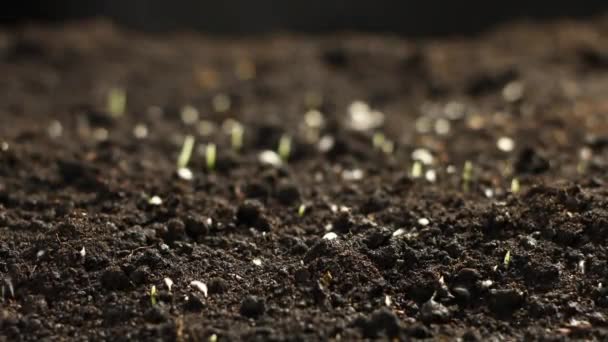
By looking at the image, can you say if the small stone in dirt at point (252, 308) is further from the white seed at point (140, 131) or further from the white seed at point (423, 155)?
the white seed at point (140, 131)

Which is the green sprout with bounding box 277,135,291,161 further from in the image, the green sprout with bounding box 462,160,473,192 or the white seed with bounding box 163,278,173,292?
the white seed with bounding box 163,278,173,292

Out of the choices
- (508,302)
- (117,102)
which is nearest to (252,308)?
(508,302)

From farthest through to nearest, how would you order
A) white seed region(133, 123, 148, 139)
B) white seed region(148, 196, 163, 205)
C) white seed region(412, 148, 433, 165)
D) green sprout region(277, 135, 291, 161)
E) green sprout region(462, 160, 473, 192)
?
white seed region(133, 123, 148, 139)
green sprout region(277, 135, 291, 161)
white seed region(412, 148, 433, 165)
green sprout region(462, 160, 473, 192)
white seed region(148, 196, 163, 205)

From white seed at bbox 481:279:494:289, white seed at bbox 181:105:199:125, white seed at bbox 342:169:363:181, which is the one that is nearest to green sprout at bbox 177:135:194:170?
white seed at bbox 181:105:199:125

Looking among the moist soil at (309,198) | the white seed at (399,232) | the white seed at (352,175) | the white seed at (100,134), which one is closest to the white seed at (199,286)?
the moist soil at (309,198)

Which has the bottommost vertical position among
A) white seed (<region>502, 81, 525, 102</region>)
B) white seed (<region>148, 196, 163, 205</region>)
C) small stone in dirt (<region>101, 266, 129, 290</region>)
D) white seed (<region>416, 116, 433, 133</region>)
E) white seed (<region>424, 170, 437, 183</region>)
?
small stone in dirt (<region>101, 266, 129, 290</region>)

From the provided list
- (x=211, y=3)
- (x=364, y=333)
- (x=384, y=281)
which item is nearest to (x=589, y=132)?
(x=384, y=281)

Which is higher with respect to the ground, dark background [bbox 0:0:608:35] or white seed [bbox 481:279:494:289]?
dark background [bbox 0:0:608:35]
